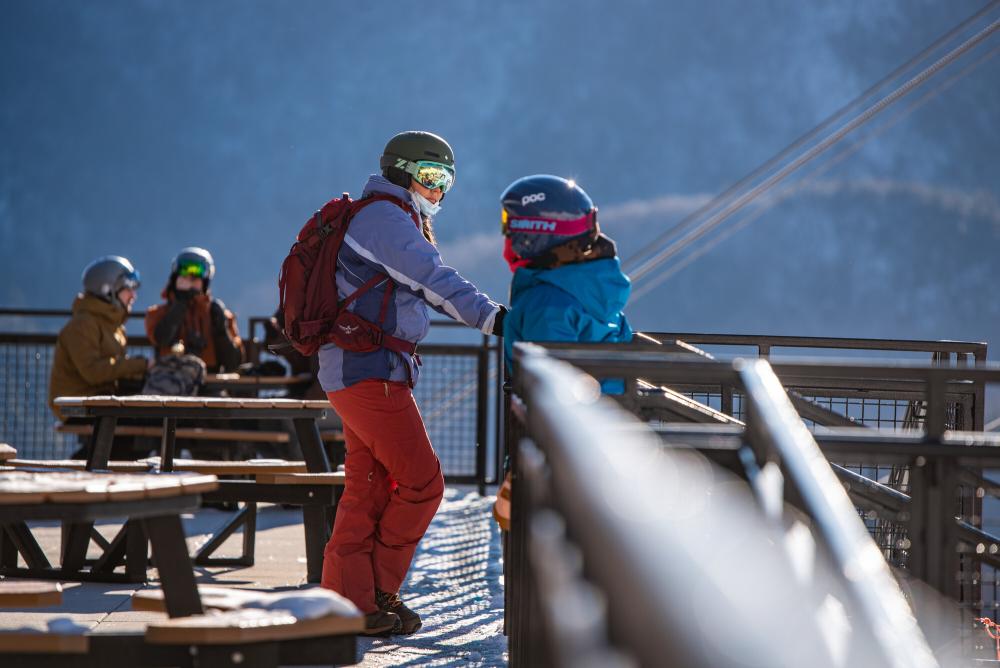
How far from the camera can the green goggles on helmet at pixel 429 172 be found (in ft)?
15.3

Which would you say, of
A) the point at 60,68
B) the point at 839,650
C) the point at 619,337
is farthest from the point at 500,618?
the point at 60,68

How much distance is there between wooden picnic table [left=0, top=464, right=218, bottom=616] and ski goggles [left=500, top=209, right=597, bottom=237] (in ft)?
4.52

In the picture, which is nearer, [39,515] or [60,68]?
[39,515]

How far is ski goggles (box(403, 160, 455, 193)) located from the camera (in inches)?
184

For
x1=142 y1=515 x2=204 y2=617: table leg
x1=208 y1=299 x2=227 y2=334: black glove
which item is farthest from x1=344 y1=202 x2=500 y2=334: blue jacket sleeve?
x1=208 y1=299 x2=227 y2=334: black glove

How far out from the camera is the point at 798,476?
6.39 ft

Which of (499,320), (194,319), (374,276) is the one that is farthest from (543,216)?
(194,319)

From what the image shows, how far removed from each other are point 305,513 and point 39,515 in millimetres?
3349

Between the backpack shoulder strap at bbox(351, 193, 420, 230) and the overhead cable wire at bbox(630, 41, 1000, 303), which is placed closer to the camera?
the backpack shoulder strap at bbox(351, 193, 420, 230)

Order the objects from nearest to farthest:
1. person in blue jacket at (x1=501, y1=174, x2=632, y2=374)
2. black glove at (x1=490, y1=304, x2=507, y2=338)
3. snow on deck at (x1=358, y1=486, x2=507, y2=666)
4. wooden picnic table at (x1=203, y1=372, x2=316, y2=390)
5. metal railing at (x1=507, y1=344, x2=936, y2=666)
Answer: metal railing at (x1=507, y1=344, x2=936, y2=666)
person in blue jacket at (x1=501, y1=174, x2=632, y2=374)
black glove at (x1=490, y1=304, x2=507, y2=338)
snow on deck at (x1=358, y1=486, x2=507, y2=666)
wooden picnic table at (x1=203, y1=372, x2=316, y2=390)

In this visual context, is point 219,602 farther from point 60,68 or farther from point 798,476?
point 60,68

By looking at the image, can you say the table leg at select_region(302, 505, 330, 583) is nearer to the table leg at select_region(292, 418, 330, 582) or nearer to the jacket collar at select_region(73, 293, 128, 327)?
the table leg at select_region(292, 418, 330, 582)

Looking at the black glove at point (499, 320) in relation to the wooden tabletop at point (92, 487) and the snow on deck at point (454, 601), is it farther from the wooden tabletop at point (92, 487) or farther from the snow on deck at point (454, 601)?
the wooden tabletop at point (92, 487)

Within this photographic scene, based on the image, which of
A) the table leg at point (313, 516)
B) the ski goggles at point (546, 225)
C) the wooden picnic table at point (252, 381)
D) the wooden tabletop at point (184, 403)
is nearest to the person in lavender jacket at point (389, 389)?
the ski goggles at point (546, 225)
